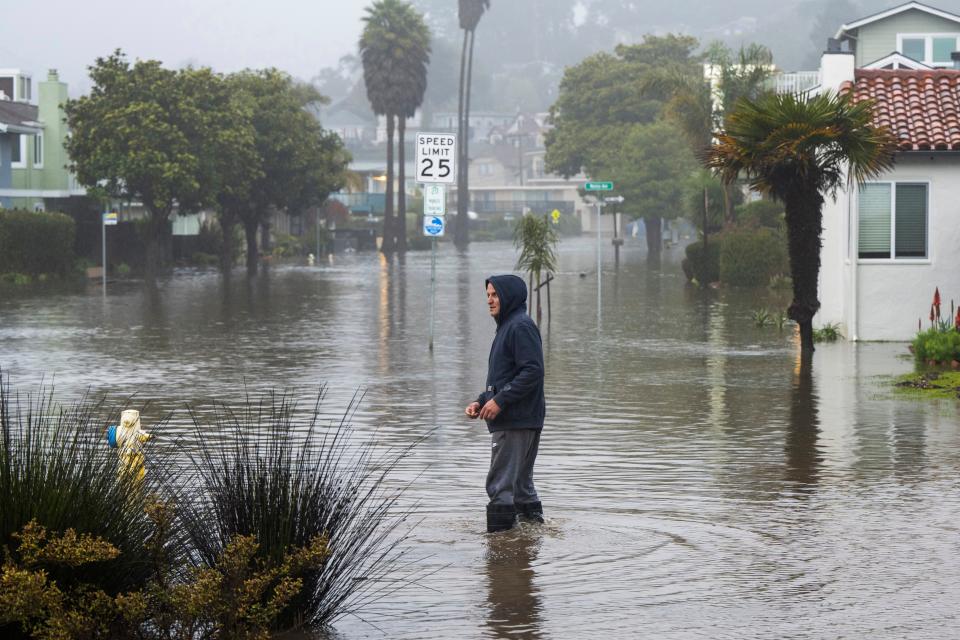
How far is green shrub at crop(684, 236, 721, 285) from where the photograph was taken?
46.5 meters

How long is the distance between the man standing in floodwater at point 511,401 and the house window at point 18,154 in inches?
2245

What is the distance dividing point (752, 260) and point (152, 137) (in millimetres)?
21594

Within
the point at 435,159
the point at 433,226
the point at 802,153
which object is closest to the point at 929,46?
the point at 802,153

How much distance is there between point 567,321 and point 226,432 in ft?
57.0

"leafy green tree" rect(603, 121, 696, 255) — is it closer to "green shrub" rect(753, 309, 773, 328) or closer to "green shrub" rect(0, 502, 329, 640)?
"green shrub" rect(753, 309, 773, 328)

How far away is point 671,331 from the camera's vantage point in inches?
1128

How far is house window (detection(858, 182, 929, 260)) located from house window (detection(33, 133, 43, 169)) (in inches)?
1844

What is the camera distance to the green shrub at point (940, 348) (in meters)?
20.2

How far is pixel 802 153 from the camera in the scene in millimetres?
22406

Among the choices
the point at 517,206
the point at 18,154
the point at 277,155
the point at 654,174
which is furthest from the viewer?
the point at 517,206

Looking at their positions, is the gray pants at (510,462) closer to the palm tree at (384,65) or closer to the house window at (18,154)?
the house window at (18,154)

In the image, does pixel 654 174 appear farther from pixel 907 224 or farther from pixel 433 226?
pixel 433 226

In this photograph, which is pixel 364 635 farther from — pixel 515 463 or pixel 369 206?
pixel 369 206

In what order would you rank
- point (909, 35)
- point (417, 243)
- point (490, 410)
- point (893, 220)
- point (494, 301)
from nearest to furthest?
point (490, 410) → point (494, 301) → point (893, 220) → point (909, 35) → point (417, 243)
